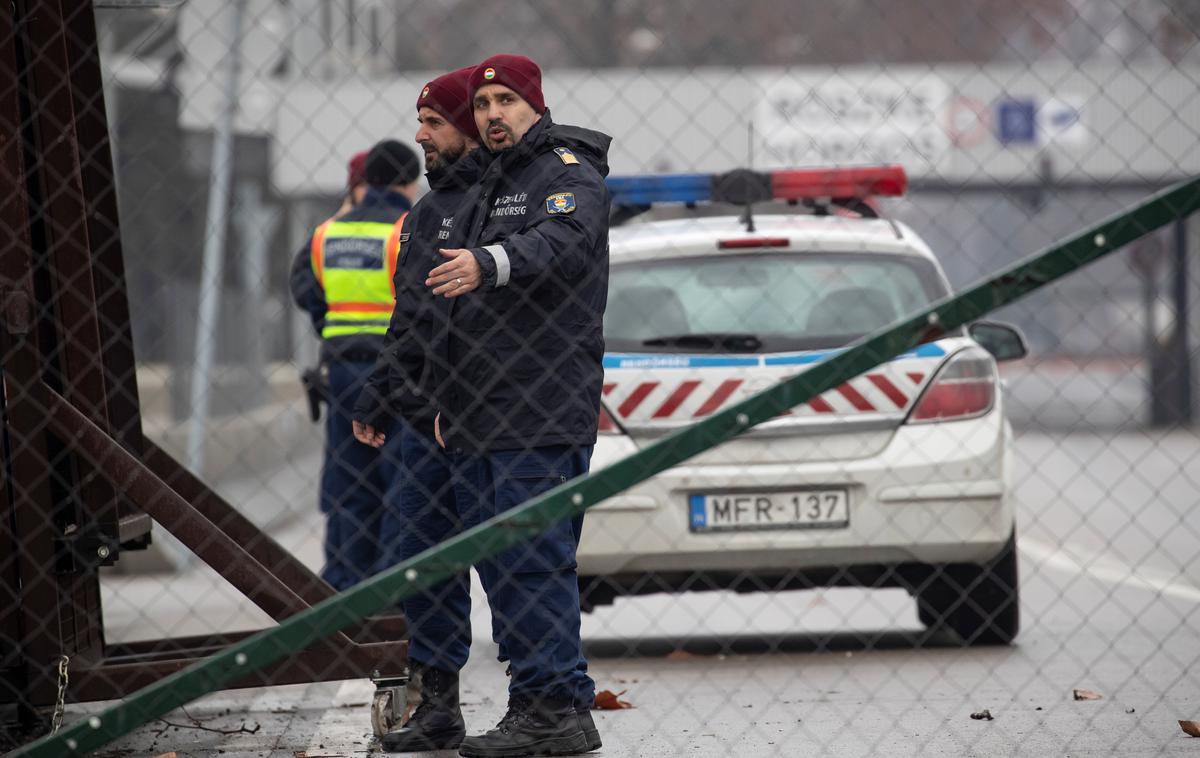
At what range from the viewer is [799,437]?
6500 mm

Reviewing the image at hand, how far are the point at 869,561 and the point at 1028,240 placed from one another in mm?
25540

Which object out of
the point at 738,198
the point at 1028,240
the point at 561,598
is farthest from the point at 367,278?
the point at 1028,240

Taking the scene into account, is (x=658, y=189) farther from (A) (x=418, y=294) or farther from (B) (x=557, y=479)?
(B) (x=557, y=479)

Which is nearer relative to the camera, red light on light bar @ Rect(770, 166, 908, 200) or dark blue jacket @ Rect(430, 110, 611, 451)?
dark blue jacket @ Rect(430, 110, 611, 451)

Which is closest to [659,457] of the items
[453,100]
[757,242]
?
[453,100]

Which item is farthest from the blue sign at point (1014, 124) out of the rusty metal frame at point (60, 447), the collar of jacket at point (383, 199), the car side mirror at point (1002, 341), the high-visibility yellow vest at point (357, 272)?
the rusty metal frame at point (60, 447)

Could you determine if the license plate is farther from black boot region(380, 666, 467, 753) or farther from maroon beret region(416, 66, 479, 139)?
maroon beret region(416, 66, 479, 139)

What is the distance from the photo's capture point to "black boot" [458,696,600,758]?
468cm

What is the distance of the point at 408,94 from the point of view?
24.0m

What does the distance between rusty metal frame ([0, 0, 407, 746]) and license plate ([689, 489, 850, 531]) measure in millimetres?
1775

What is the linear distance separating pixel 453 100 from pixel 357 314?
83.5 inches

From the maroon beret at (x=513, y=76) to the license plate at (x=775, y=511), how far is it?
212 centimetres

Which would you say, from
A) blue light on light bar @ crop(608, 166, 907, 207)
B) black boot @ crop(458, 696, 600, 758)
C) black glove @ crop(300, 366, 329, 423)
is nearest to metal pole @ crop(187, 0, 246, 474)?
black glove @ crop(300, 366, 329, 423)

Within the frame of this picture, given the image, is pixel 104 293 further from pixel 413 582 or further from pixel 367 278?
pixel 413 582
